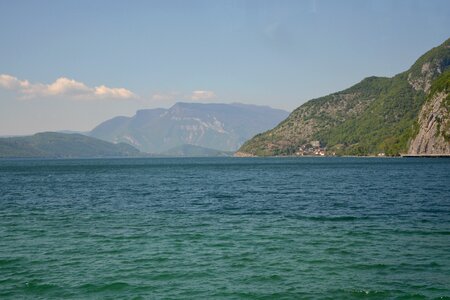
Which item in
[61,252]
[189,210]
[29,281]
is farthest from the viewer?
[189,210]

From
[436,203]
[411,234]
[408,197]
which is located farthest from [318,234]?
[408,197]

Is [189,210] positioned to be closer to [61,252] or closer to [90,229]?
[90,229]

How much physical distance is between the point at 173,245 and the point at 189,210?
2282 cm

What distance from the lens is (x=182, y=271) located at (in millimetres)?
28453

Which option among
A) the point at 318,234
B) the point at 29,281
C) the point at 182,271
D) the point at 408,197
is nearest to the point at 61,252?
the point at 29,281

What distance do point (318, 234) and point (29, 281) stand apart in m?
22.4

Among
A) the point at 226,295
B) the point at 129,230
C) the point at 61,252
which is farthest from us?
the point at 129,230

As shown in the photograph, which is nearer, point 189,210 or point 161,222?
point 161,222

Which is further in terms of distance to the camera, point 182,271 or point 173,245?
point 173,245

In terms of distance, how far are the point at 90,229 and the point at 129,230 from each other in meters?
3.92

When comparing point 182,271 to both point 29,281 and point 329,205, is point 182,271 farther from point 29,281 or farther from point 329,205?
point 329,205

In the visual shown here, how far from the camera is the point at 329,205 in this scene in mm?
61250

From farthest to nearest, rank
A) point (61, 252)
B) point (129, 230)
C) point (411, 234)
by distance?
point (129, 230), point (411, 234), point (61, 252)

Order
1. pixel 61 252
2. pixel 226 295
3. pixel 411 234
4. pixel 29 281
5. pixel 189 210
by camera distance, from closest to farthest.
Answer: pixel 226 295 → pixel 29 281 → pixel 61 252 → pixel 411 234 → pixel 189 210
